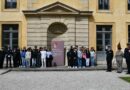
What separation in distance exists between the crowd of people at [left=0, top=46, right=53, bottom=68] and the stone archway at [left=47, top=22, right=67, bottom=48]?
107 inches

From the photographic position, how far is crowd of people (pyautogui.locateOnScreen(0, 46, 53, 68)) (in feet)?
117

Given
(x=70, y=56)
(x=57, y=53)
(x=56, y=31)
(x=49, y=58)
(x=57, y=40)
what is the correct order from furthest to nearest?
1. (x=56, y=31)
2. (x=57, y=40)
3. (x=57, y=53)
4. (x=49, y=58)
5. (x=70, y=56)

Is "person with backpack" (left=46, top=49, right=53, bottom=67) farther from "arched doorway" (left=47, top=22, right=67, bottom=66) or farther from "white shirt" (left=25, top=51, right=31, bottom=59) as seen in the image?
"arched doorway" (left=47, top=22, right=67, bottom=66)

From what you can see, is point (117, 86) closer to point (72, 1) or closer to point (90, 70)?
point (90, 70)

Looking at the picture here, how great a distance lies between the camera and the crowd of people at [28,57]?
117 ft

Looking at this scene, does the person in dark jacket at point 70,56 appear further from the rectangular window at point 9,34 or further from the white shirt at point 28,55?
the rectangular window at point 9,34

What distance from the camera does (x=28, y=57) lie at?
35500 mm

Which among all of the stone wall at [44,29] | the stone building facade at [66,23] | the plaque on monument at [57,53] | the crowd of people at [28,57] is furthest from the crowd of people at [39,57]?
the stone building facade at [66,23]

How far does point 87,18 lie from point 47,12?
3.22 m

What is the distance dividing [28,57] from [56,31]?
4.87 metres

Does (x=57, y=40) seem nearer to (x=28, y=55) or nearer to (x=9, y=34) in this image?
(x=9, y=34)

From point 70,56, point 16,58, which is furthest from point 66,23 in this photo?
point 16,58

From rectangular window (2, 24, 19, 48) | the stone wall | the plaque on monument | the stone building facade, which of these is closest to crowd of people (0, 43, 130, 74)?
the plaque on monument

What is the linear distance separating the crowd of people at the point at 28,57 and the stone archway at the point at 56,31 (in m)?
2.73
